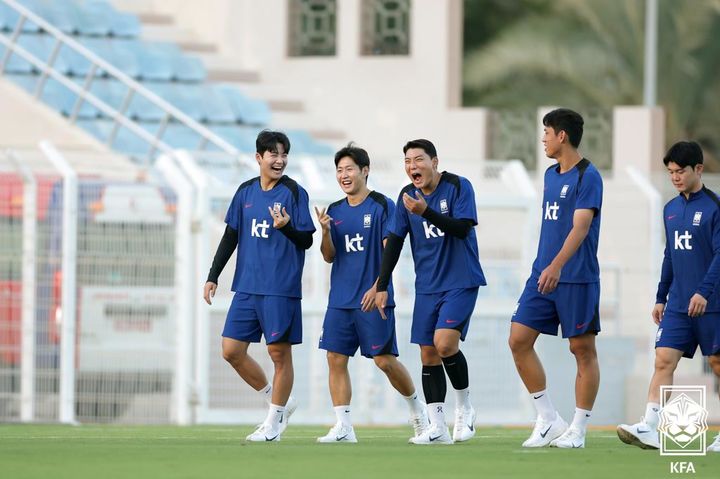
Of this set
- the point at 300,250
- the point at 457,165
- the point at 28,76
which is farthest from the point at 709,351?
the point at 28,76

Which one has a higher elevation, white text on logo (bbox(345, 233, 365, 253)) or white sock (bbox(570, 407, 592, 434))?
white text on logo (bbox(345, 233, 365, 253))

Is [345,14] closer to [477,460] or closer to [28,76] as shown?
[28,76]

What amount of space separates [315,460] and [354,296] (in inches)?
81.4

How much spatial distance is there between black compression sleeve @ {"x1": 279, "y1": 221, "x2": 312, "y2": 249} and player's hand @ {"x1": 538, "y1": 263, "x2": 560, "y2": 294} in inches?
68.1

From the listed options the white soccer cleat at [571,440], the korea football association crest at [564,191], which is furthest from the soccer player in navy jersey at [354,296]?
the korea football association crest at [564,191]

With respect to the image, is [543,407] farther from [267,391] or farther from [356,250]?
[267,391]

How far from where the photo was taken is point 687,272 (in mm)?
10898

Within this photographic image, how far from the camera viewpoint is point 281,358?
38.2 feet

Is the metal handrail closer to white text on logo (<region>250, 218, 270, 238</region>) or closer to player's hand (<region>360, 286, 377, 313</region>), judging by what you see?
white text on logo (<region>250, 218, 270, 238</region>)

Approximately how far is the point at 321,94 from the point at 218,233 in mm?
10861

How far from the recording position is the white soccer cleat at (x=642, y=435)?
10602 millimetres

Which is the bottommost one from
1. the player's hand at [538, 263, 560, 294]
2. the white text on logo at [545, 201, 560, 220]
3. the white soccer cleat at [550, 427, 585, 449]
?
the white soccer cleat at [550, 427, 585, 449]

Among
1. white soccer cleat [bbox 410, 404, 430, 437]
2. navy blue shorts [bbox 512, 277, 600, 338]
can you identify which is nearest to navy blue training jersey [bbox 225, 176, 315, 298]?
white soccer cleat [bbox 410, 404, 430, 437]

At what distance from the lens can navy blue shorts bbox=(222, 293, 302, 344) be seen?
11531mm
